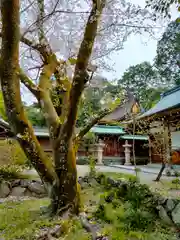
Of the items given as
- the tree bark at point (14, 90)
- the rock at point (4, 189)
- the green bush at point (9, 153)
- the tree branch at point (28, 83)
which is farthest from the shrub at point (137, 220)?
the green bush at point (9, 153)

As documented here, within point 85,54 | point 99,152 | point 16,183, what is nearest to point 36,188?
point 16,183

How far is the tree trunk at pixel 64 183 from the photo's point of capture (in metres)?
4.02

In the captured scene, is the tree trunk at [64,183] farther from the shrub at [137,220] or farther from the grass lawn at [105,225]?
the shrub at [137,220]

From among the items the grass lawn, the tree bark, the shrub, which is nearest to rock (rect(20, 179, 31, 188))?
the grass lawn

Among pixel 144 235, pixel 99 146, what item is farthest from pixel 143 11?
pixel 99 146

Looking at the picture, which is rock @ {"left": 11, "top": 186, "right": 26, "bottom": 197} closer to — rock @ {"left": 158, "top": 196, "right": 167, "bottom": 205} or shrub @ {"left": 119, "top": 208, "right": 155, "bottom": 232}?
shrub @ {"left": 119, "top": 208, "right": 155, "bottom": 232}

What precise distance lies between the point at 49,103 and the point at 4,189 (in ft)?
12.6

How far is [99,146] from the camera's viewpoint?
46.0ft

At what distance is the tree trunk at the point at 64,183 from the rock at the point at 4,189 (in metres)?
3.18

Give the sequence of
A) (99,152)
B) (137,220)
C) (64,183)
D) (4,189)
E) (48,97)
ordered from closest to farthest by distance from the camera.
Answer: (137,220) < (64,183) < (48,97) < (4,189) < (99,152)

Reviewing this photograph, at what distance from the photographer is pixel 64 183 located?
4062mm

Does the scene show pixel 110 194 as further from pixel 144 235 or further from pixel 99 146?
pixel 99 146

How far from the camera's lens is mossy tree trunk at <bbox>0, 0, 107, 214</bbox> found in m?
3.09

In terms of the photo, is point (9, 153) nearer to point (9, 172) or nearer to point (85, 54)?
point (9, 172)
